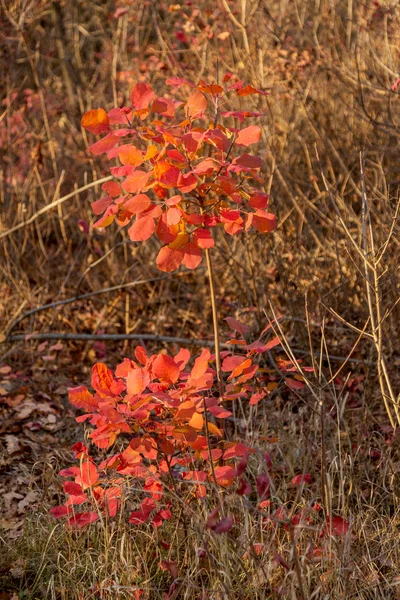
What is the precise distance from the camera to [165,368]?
8.02 feet

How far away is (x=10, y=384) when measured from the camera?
178 inches

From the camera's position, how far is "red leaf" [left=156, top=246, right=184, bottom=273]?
2420mm

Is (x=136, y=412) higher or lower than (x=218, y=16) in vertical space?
lower

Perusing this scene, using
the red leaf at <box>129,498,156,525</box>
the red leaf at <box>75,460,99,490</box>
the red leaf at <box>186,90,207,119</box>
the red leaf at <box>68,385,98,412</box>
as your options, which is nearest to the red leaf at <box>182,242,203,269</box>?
the red leaf at <box>186,90,207,119</box>

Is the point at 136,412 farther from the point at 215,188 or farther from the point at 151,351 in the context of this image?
the point at 151,351

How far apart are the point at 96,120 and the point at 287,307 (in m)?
2.57

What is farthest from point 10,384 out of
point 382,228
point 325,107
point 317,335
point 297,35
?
point 297,35

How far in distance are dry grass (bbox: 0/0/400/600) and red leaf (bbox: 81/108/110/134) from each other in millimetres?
763

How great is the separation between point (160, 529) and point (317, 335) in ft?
6.83

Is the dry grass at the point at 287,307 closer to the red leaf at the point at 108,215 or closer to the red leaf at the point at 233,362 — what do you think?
the red leaf at the point at 233,362

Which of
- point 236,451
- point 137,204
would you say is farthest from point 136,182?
point 236,451

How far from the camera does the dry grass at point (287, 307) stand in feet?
8.55

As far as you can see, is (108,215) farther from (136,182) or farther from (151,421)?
(151,421)

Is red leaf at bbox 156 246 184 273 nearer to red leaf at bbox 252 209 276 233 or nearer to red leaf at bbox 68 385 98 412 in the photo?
red leaf at bbox 252 209 276 233
